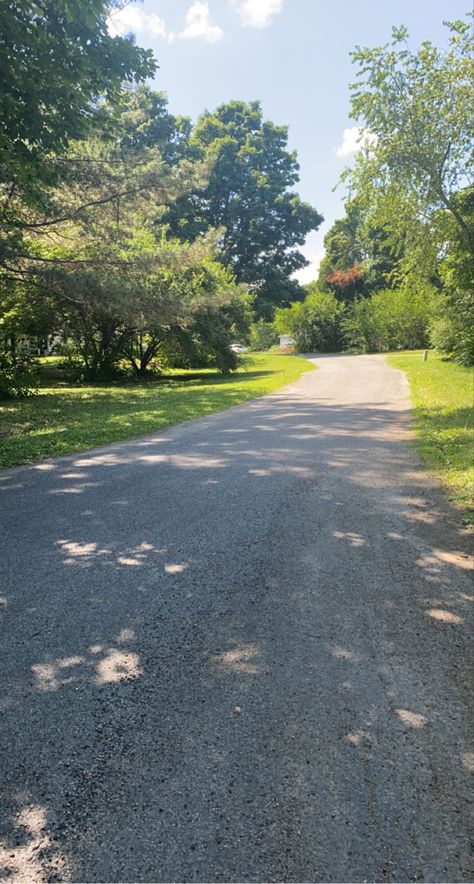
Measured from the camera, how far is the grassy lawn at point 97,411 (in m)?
8.73

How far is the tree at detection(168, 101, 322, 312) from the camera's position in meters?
48.2

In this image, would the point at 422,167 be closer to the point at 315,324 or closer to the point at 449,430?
the point at 449,430

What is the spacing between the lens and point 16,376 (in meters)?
15.9

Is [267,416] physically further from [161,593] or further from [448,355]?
[448,355]

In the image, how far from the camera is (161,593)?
11.6 ft

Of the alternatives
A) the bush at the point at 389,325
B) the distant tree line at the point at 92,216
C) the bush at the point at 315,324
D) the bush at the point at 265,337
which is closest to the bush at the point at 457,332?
the distant tree line at the point at 92,216

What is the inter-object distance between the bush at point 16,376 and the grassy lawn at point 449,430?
451 inches

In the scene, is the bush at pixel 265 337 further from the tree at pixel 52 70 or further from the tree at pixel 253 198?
the tree at pixel 52 70

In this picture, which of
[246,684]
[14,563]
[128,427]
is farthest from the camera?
[128,427]

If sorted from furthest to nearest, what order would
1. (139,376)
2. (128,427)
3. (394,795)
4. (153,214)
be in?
(139,376) < (153,214) < (128,427) < (394,795)

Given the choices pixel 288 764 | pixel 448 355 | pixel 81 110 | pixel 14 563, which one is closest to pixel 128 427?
pixel 81 110

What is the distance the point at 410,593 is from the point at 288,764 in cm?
181

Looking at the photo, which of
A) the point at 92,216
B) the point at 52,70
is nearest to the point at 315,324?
the point at 92,216

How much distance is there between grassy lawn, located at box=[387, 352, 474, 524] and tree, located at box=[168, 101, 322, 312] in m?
36.1
